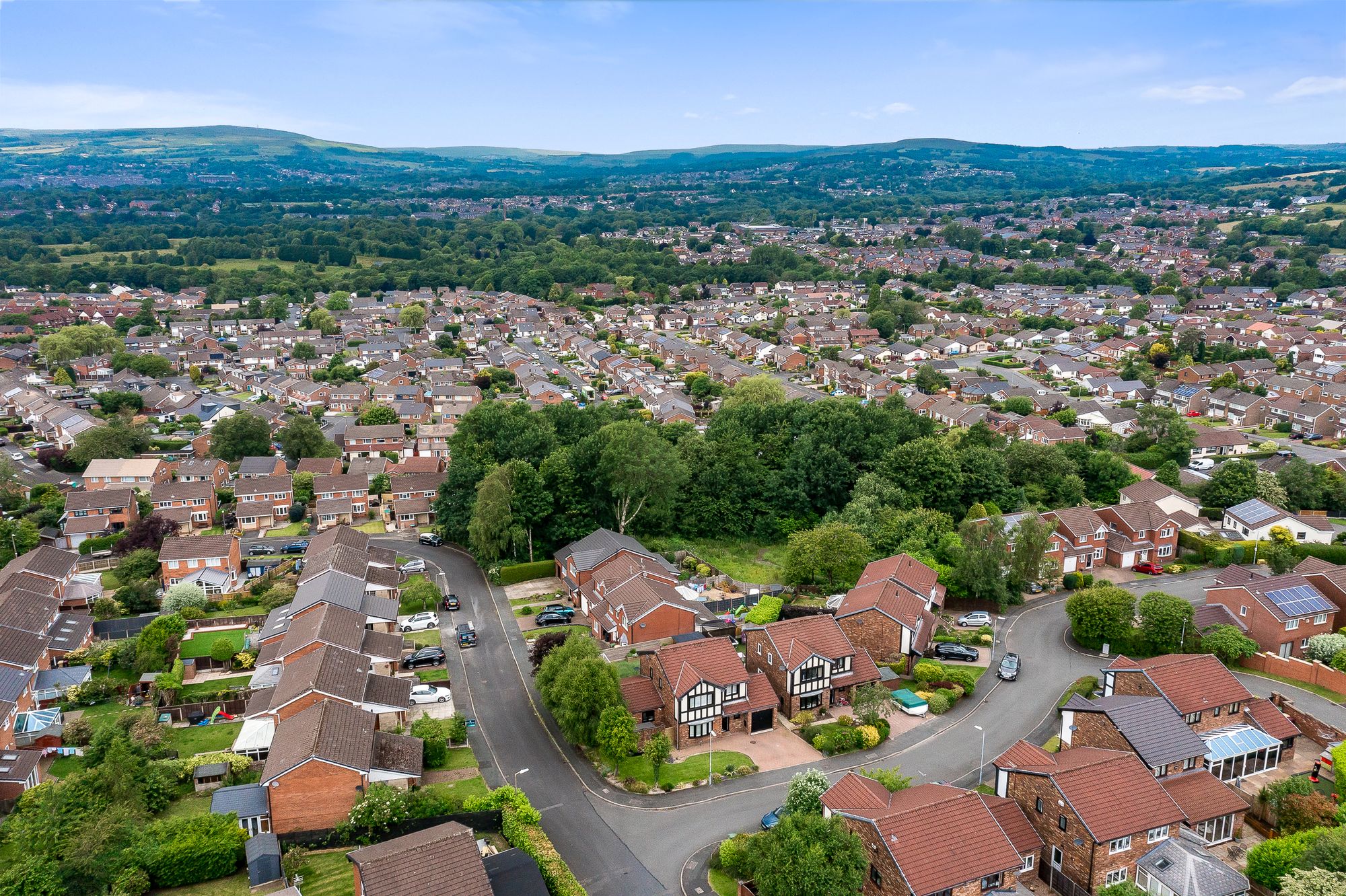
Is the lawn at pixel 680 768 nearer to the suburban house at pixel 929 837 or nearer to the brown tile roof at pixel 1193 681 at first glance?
the suburban house at pixel 929 837

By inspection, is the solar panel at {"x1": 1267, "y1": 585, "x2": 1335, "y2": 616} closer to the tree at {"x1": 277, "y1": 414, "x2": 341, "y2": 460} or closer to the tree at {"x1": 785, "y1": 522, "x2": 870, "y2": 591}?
the tree at {"x1": 785, "y1": 522, "x2": 870, "y2": 591}

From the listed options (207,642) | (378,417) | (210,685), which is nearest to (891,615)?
(210,685)

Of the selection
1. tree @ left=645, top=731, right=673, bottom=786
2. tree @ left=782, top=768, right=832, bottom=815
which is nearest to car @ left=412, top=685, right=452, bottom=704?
tree @ left=645, top=731, right=673, bottom=786

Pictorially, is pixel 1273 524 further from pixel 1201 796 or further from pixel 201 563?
pixel 201 563

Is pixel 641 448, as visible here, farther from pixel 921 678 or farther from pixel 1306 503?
pixel 1306 503

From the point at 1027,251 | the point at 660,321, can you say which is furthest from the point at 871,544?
the point at 1027,251
